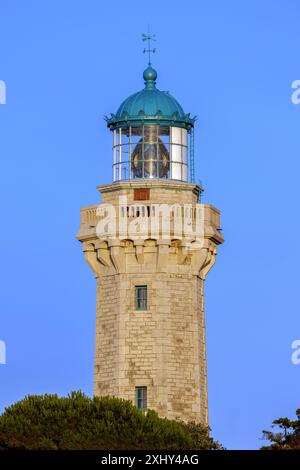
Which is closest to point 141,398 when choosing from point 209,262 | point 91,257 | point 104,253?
point 104,253

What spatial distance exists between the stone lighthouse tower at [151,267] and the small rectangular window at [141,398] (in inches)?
1.4

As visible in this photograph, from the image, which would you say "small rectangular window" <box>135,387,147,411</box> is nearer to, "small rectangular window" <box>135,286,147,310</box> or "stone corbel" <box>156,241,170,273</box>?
"small rectangular window" <box>135,286,147,310</box>

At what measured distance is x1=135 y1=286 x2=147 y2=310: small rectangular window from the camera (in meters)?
129

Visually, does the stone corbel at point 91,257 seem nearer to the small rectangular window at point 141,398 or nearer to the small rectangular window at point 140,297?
the small rectangular window at point 140,297

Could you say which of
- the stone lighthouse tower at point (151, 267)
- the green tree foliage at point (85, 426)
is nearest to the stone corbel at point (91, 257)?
the stone lighthouse tower at point (151, 267)

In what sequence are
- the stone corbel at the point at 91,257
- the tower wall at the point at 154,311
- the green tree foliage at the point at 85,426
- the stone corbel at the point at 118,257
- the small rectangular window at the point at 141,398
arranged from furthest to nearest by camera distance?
the stone corbel at the point at 91,257 → the stone corbel at the point at 118,257 → the tower wall at the point at 154,311 → the small rectangular window at the point at 141,398 → the green tree foliage at the point at 85,426

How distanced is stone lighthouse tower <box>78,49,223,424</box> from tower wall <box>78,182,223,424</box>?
35 mm

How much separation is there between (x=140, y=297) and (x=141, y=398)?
11.9ft

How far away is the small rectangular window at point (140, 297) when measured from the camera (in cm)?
12912

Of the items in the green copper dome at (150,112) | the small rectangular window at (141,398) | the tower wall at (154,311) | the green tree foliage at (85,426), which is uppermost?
the green copper dome at (150,112)

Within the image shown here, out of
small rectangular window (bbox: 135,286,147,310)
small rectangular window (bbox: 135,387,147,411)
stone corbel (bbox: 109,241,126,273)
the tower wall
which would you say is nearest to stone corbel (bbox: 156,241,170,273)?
the tower wall

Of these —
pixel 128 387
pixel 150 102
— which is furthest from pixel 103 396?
pixel 150 102
